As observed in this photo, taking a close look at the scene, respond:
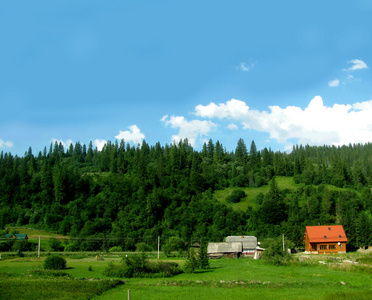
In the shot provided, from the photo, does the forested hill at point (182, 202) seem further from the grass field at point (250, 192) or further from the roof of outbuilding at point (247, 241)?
the roof of outbuilding at point (247, 241)

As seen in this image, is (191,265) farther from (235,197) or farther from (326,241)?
(235,197)

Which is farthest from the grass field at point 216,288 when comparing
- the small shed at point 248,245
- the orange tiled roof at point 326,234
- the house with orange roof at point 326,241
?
the orange tiled roof at point 326,234

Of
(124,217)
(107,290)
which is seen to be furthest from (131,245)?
(107,290)

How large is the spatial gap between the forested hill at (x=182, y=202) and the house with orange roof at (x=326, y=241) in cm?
510

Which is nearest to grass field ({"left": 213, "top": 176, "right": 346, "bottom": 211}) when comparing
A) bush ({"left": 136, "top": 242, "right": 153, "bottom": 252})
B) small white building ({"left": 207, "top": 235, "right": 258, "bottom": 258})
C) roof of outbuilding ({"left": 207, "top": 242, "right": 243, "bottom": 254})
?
bush ({"left": 136, "top": 242, "right": 153, "bottom": 252})

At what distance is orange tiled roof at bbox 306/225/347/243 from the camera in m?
71.2

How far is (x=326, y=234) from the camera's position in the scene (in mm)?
72438

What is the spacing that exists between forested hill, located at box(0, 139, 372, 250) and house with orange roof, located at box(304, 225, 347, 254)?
16.7 feet

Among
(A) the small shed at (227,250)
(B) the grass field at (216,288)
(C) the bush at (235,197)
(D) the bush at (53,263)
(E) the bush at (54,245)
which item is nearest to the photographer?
(B) the grass field at (216,288)

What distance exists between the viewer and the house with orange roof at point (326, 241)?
7094cm

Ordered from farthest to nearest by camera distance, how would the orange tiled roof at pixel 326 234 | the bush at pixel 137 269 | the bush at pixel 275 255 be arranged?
the orange tiled roof at pixel 326 234 < the bush at pixel 275 255 < the bush at pixel 137 269

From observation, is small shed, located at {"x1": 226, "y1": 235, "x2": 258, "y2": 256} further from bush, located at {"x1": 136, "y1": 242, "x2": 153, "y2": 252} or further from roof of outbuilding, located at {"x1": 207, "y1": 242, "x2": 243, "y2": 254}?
bush, located at {"x1": 136, "y1": 242, "x2": 153, "y2": 252}

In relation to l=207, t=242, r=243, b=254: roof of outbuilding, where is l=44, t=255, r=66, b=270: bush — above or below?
above

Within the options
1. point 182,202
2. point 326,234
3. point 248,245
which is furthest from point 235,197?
point 326,234
